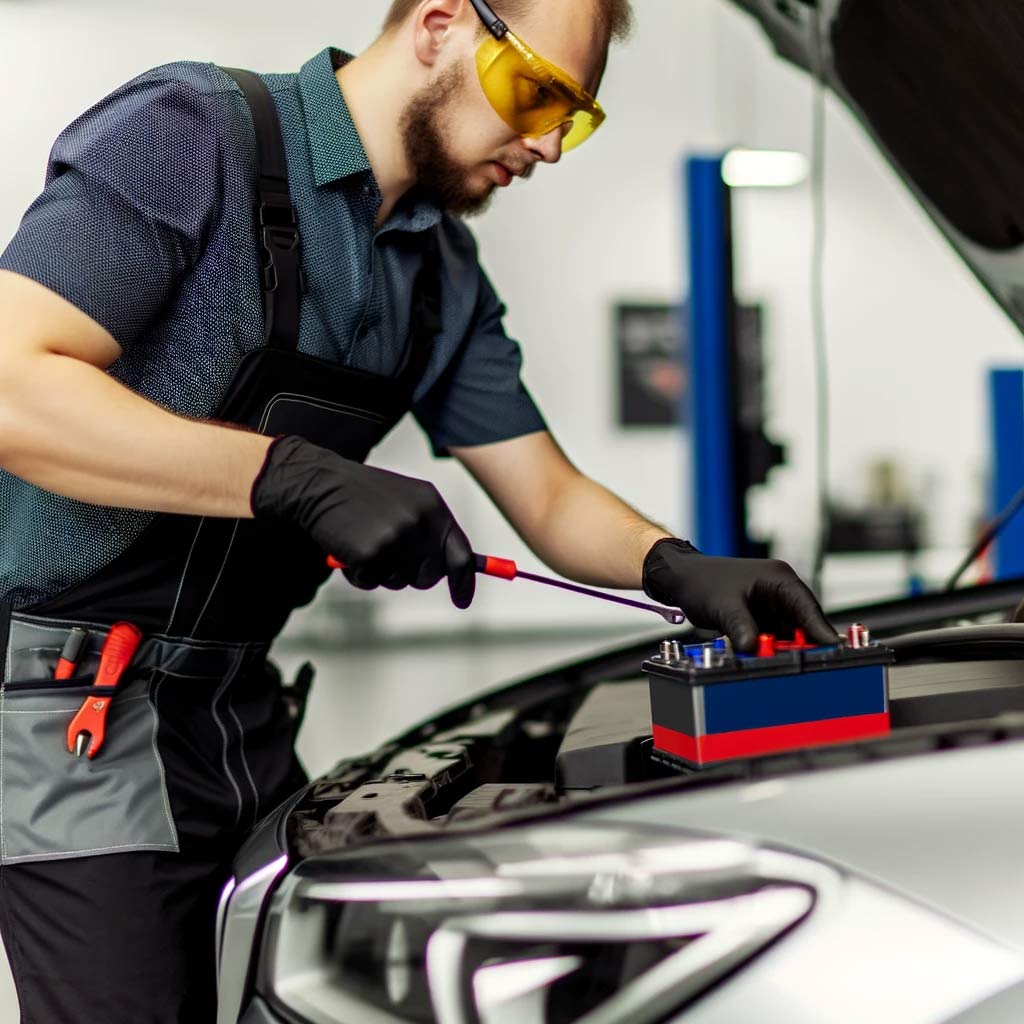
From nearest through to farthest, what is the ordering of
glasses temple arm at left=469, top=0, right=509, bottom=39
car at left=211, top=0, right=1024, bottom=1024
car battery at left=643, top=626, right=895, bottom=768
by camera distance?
car at left=211, top=0, right=1024, bottom=1024 < car battery at left=643, top=626, right=895, bottom=768 < glasses temple arm at left=469, top=0, right=509, bottom=39

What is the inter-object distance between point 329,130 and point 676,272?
3.75m

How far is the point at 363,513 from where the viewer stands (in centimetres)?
93

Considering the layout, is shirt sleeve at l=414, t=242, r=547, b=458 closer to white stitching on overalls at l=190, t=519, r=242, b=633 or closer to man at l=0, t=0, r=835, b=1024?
man at l=0, t=0, r=835, b=1024

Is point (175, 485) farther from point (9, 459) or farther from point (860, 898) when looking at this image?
point (860, 898)

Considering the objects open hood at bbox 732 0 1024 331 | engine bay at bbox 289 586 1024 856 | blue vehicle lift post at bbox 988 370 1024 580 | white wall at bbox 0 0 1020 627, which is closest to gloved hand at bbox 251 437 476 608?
engine bay at bbox 289 586 1024 856

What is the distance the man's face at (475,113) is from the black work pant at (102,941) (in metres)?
0.82

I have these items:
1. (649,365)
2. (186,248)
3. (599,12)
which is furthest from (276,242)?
(649,365)

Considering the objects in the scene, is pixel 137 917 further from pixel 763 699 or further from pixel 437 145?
pixel 437 145

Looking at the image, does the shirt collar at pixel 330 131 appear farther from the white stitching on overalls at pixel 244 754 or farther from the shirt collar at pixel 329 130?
the white stitching on overalls at pixel 244 754

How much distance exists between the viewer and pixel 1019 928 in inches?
23.1

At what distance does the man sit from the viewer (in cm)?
92

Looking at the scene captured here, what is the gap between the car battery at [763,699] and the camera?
73cm

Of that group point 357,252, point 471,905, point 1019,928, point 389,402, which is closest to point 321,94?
point 357,252

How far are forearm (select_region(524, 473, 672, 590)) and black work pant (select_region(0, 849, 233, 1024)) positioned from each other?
63 centimetres
